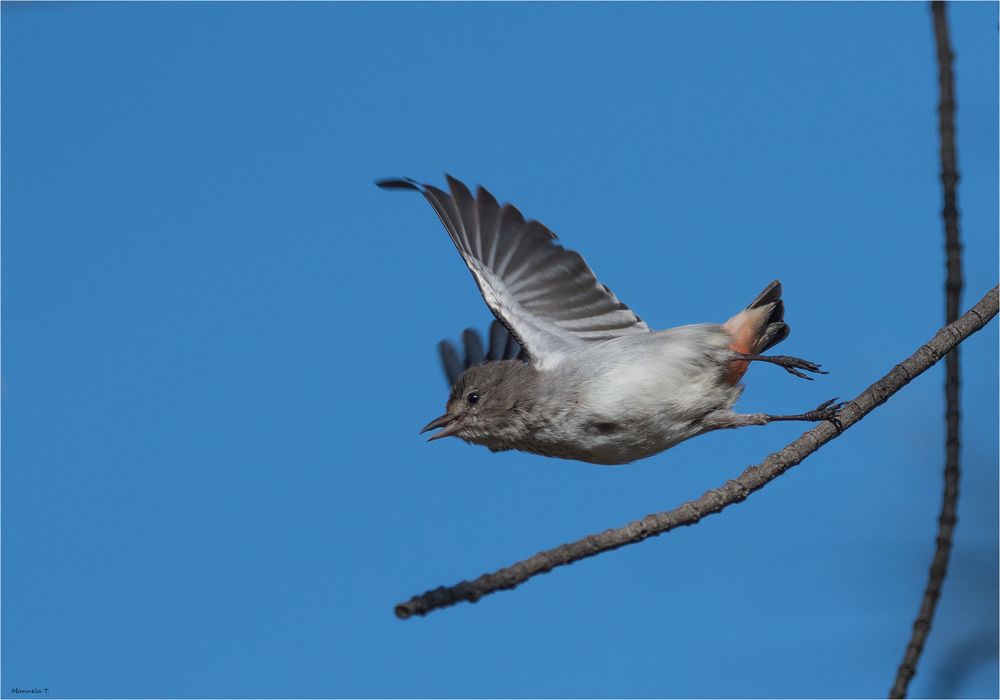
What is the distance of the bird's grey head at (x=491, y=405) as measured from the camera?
5039 mm

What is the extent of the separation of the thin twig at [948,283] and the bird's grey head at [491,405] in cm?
198

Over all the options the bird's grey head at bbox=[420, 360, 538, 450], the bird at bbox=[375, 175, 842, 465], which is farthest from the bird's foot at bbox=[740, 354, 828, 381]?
the bird's grey head at bbox=[420, 360, 538, 450]

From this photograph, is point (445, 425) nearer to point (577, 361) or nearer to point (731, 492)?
point (577, 361)

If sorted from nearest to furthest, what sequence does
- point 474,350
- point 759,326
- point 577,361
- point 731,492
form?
point 731,492 < point 577,361 < point 759,326 < point 474,350

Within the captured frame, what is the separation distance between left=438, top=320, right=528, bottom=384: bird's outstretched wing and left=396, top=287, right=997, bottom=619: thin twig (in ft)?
11.2

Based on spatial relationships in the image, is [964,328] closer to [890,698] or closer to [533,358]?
[890,698]

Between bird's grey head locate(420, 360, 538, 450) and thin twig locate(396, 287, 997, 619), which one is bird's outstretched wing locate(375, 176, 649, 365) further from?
thin twig locate(396, 287, 997, 619)

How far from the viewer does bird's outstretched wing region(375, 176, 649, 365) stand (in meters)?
5.38

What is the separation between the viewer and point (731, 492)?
3.36m

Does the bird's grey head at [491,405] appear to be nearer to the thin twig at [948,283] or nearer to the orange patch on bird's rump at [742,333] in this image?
the orange patch on bird's rump at [742,333]

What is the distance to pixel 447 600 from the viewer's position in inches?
100

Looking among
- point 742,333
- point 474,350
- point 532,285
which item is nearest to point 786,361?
point 742,333

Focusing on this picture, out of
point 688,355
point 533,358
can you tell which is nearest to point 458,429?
point 533,358

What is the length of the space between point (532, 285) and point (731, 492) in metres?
2.34
